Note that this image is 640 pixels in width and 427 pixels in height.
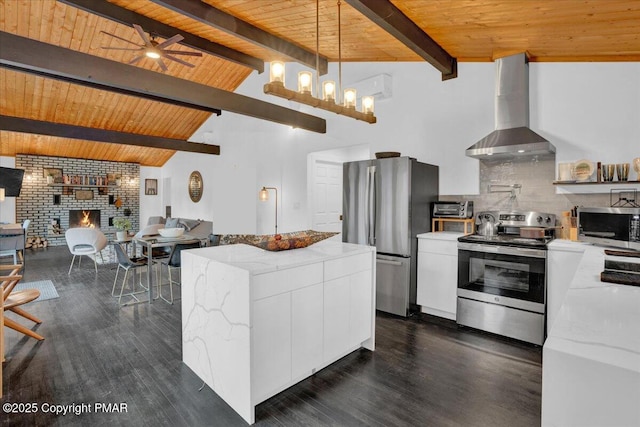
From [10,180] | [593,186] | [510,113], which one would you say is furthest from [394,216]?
[10,180]

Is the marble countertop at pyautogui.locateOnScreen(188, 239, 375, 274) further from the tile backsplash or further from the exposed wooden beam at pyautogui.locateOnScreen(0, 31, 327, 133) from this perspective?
the exposed wooden beam at pyautogui.locateOnScreen(0, 31, 327, 133)

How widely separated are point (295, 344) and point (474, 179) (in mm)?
3011

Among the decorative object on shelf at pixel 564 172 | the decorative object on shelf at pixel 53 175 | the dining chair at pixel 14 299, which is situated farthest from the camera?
the decorative object on shelf at pixel 53 175

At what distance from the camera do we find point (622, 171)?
117 inches

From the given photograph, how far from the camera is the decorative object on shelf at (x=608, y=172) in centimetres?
303

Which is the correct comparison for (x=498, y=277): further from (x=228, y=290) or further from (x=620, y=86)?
(x=228, y=290)

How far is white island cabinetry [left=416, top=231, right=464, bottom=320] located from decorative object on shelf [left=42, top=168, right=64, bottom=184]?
1084 cm

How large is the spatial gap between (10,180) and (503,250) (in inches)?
424

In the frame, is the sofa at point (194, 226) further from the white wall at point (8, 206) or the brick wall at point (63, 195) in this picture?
the white wall at point (8, 206)

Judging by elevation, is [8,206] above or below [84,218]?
above

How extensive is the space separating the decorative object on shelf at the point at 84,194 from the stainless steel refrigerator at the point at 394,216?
32.5ft

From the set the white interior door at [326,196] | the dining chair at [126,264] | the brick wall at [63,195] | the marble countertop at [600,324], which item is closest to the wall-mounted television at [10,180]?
the brick wall at [63,195]

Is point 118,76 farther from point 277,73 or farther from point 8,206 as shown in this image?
point 8,206

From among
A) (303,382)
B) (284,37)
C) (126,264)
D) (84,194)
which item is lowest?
(303,382)
